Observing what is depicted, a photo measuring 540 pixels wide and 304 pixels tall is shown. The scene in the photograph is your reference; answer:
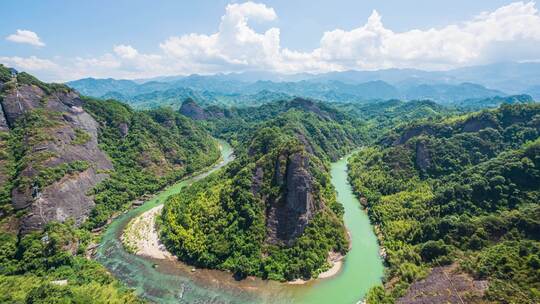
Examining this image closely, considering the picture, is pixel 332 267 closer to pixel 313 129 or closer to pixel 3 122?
pixel 313 129

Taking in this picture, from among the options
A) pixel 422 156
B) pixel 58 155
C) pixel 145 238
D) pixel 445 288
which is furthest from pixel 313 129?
pixel 445 288

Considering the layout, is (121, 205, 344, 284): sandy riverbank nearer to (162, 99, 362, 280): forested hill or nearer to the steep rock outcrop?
(162, 99, 362, 280): forested hill

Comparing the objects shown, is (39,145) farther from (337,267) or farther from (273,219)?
(337,267)

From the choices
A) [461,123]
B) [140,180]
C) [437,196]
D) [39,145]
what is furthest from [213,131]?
[437,196]

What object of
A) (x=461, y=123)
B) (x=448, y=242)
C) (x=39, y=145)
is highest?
(x=39, y=145)

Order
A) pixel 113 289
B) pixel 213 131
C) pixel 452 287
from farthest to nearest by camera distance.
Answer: pixel 213 131 < pixel 113 289 < pixel 452 287
